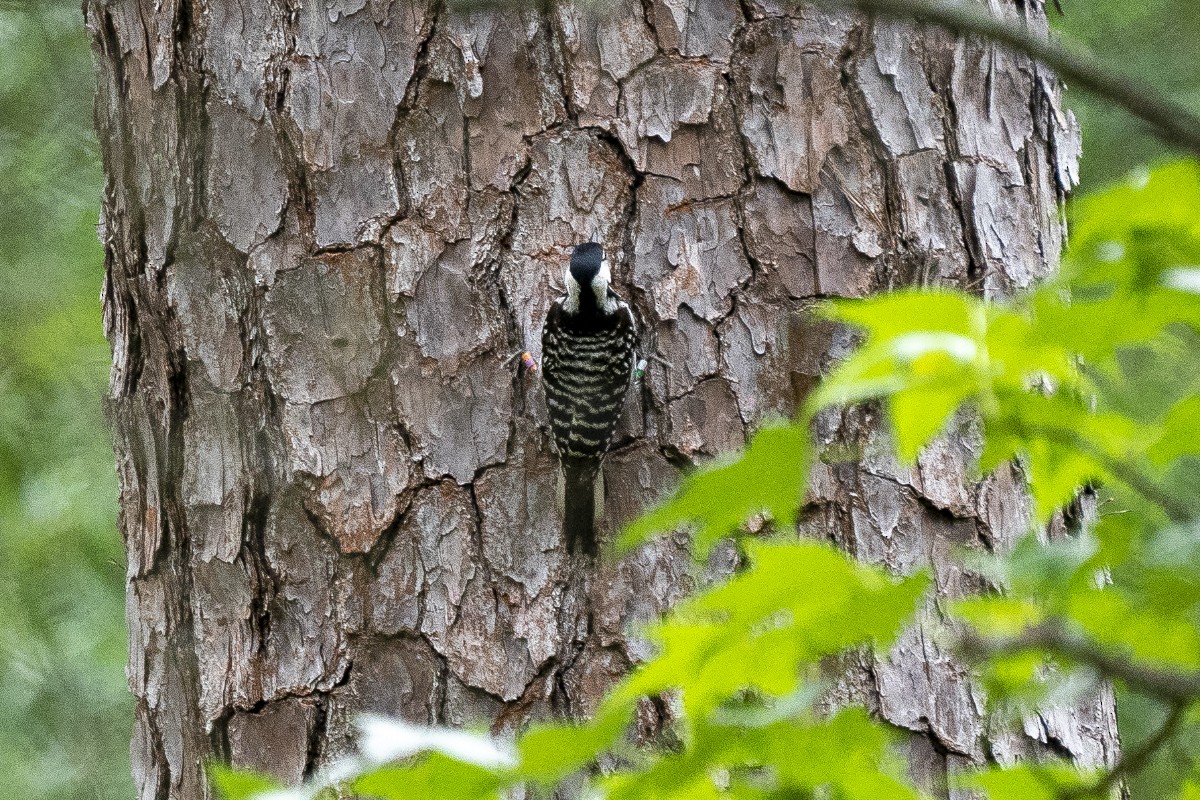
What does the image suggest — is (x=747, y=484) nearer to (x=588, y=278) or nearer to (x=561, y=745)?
(x=561, y=745)

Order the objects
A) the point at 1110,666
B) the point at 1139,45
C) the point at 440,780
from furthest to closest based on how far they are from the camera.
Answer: the point at 1139,45 < the point at 440,780 < the point at 1110,666

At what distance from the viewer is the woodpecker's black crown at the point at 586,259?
243cm

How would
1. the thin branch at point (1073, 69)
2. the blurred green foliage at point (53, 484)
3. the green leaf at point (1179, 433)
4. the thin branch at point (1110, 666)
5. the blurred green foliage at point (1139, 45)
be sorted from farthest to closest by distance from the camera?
the blurred green foliage at point (1139, 45) < the blurred green foliage at point (53, 484) < the green leaf at point (1179, 433) < the thin branch at point (1073, 69) < the thin branch at point (1110, 666)

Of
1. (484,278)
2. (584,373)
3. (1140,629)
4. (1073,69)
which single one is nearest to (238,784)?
(1140,629)

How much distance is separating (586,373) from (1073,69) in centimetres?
189

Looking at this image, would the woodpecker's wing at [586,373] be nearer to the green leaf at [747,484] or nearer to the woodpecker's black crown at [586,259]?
the woodpecker's black crown at [586,259]

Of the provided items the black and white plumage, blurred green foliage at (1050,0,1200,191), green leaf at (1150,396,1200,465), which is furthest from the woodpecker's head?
blurred green foliage at (1050,0,1200,191)

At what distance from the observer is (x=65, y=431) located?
14.8 feet

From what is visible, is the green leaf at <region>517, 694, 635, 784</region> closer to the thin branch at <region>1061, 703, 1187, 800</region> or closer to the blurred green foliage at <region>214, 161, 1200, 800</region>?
the blurred green foliage at <region>214, 161, 1200, 800</region>

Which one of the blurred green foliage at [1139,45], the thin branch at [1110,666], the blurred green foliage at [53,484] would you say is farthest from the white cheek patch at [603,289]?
the blurred green foliage at [1139,45]

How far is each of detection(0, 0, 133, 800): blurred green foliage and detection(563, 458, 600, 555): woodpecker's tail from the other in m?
2.20

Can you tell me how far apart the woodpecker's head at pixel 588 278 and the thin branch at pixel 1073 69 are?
143 cm

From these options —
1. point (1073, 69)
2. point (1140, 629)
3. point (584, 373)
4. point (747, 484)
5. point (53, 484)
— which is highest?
point (53, 484)

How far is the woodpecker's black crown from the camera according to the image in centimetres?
243
